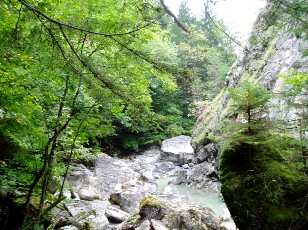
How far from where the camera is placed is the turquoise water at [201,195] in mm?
9448

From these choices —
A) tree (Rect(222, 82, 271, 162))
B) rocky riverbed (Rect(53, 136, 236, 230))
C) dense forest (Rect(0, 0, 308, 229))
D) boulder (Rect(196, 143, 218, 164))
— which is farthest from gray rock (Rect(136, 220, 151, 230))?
boulder (Rect(196, 143, 218, 164))

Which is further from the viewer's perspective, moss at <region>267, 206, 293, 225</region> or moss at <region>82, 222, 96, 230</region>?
moss at <region>82, 222, 96, 230</region>

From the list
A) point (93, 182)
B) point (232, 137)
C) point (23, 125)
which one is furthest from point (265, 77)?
point (23, 125)

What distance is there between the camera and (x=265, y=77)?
10008mm

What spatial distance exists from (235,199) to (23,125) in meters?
3.08

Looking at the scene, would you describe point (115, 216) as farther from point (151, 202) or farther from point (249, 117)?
point (249, 117)


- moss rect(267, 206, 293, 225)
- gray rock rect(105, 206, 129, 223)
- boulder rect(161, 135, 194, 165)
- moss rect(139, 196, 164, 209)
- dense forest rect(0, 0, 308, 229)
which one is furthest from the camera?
boulder rect(161, 135, 194, 165)

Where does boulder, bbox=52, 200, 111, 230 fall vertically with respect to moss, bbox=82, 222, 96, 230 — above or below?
above

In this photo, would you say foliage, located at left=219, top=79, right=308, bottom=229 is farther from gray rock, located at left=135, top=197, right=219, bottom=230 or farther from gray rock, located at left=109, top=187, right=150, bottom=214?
gray rock, located at left=109, top=187, right=150, bottom=214

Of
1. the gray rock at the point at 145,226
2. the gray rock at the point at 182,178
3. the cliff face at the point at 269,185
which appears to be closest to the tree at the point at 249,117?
the cliff face at the point at 269,185

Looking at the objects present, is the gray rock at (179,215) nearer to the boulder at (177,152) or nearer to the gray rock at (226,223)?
the gray rock at (226,223)

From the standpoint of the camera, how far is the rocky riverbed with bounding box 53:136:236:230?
17.2ft

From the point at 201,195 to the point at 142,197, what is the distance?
3717mm

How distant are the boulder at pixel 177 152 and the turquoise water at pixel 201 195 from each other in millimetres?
4432
